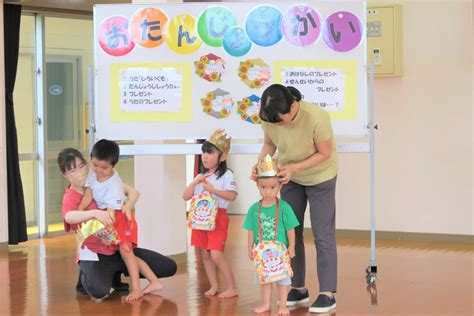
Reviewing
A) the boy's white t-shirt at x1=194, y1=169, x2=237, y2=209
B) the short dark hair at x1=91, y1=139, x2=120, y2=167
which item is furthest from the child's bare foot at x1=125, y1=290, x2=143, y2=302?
the short dark hair at x1=91, y1=139, x2=120, y2=167

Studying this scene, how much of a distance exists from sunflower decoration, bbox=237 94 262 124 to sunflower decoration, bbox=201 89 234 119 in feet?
0.22

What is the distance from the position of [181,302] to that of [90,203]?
2.77ft

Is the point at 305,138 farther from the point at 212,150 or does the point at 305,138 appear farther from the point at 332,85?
the point at 332,85

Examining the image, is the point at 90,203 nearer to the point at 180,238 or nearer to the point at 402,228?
the point at 180,238

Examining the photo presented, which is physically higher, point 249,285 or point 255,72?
point 255,72

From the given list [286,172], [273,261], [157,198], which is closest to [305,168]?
[286,172]

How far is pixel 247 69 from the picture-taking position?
6.19 metres

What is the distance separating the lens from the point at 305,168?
5.13 metres

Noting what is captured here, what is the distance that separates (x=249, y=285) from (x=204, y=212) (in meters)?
0.76

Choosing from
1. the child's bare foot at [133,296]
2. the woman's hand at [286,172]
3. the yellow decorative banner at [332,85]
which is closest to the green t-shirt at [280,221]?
the woman's hand at [286,172]

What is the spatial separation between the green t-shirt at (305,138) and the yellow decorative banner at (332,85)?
0.86 m

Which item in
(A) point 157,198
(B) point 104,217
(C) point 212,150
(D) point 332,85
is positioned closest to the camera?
(B) point 104,217

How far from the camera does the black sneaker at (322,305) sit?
528cm

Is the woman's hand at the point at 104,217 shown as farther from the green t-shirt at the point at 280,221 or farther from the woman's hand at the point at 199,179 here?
the green t-shirt at the point at 280,221
